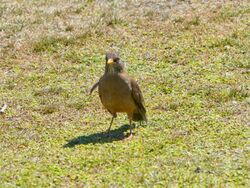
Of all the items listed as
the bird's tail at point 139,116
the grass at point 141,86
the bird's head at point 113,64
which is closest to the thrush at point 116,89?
the bird's head at point 113,64

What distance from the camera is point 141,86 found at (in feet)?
37.4

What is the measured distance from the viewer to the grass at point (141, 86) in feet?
26.5

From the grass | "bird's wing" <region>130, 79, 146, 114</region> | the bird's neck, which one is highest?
the bird's neck

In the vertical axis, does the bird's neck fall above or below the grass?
above

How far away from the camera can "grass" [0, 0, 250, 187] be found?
318 inches

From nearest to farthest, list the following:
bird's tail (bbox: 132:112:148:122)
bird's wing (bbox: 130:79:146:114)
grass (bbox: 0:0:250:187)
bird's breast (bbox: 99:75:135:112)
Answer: grass (bbox: 0:0:250:187)
bird's breast (bbox: 99:75:135:112)
bird's wing (bbox: 130:79:146:114)
bird's tail (bbox: 132:112:148:122)

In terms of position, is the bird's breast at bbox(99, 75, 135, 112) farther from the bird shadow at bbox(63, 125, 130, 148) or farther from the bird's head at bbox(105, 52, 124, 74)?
the bird shadow at bbox(63, 125, 130, 148)

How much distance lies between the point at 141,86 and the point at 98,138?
2.36 m

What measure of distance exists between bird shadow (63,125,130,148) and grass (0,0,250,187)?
2 centimetres

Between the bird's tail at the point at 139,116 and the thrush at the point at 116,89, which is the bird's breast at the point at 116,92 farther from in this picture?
the bird's tail at the point at 139,116

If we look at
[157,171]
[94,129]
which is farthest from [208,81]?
[157,171]

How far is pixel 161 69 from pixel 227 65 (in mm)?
1129

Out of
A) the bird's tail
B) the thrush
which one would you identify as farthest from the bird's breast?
the bird's tail

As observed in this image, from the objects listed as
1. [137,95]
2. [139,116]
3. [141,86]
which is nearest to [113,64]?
[137,95]
